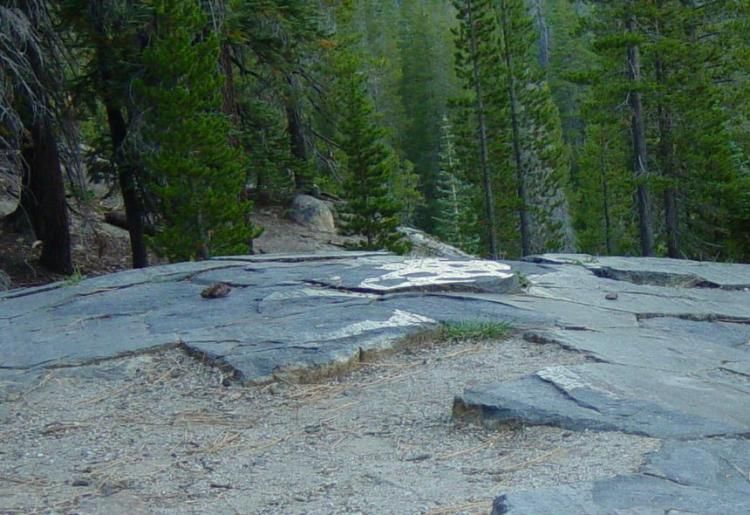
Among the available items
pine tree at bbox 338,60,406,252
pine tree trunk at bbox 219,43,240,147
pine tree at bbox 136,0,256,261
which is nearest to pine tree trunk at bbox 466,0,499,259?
pine tree at bbox 338,60,406,252

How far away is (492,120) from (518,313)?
26869 millimetres

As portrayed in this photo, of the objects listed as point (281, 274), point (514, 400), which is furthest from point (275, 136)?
point (514, 400)

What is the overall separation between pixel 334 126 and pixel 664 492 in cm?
2501

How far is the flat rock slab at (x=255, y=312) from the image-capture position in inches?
227

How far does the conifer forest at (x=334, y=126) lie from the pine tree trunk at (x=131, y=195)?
0.04m

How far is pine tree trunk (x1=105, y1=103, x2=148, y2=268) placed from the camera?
16.2 meters

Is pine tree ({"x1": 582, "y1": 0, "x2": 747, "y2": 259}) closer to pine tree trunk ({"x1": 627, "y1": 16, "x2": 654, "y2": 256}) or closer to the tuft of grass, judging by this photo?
pine tree trunk ({"x1": 627, "y1": 16, "x2": 654, "y2": 256})

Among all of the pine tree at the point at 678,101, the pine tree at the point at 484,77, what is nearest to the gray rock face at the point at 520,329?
the pine tree at the point at 678,101

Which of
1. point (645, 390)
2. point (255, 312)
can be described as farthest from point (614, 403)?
point (255, 312)

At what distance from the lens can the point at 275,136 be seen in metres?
24.8

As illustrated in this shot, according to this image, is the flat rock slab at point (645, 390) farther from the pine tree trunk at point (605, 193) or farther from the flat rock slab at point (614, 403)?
the pine tree trunk at point (605, 193)

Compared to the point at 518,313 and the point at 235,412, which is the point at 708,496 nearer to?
the point at 235,412

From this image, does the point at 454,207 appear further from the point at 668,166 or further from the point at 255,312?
the point at 255,312

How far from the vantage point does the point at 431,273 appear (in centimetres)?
748
